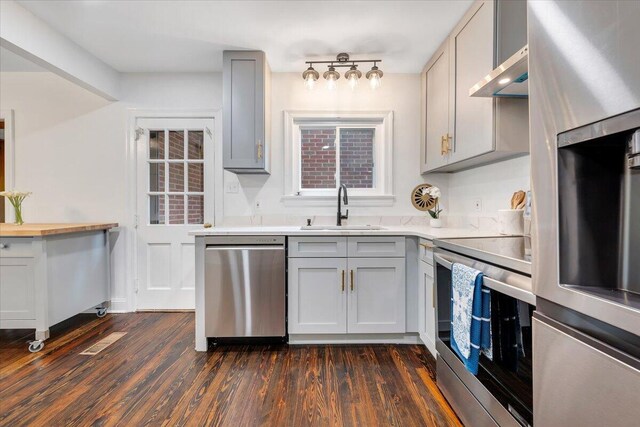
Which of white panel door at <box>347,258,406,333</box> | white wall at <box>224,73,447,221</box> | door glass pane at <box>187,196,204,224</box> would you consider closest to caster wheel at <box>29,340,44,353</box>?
door glass pane at <box>187,196,204,224</box>

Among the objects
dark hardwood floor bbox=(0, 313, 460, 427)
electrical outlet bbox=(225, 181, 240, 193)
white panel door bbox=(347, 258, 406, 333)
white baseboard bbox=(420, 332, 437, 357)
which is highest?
electrical outlet bbox=(225, 181, 240, 193)

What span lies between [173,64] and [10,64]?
154cm

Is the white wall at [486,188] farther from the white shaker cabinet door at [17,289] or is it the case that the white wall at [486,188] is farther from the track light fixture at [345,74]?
the white shaker cabinet door at [17,289]

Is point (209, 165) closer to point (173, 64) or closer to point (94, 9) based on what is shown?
point (173, 64)

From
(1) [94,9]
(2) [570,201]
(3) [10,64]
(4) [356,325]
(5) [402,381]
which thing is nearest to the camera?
(2) [570,201]

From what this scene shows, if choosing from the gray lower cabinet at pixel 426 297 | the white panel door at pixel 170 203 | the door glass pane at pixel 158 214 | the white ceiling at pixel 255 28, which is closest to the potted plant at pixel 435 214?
the gray lower cabinet at pixel 426 297

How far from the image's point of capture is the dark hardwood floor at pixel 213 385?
1517mm

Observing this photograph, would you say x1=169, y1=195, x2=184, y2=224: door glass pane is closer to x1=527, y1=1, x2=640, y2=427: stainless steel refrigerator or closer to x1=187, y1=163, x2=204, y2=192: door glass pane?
x1=187, y1=163, x2=204, y2=192: door glass pane

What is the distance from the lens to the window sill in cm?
292

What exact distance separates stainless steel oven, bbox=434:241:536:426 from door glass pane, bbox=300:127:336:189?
1.70 meters

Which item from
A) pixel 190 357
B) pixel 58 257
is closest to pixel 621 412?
pixel 190 357

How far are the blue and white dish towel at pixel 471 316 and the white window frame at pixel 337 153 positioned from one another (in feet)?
5.37

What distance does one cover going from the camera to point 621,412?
24.5 inches

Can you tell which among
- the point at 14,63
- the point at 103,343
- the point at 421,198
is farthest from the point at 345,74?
the point at 14,63
